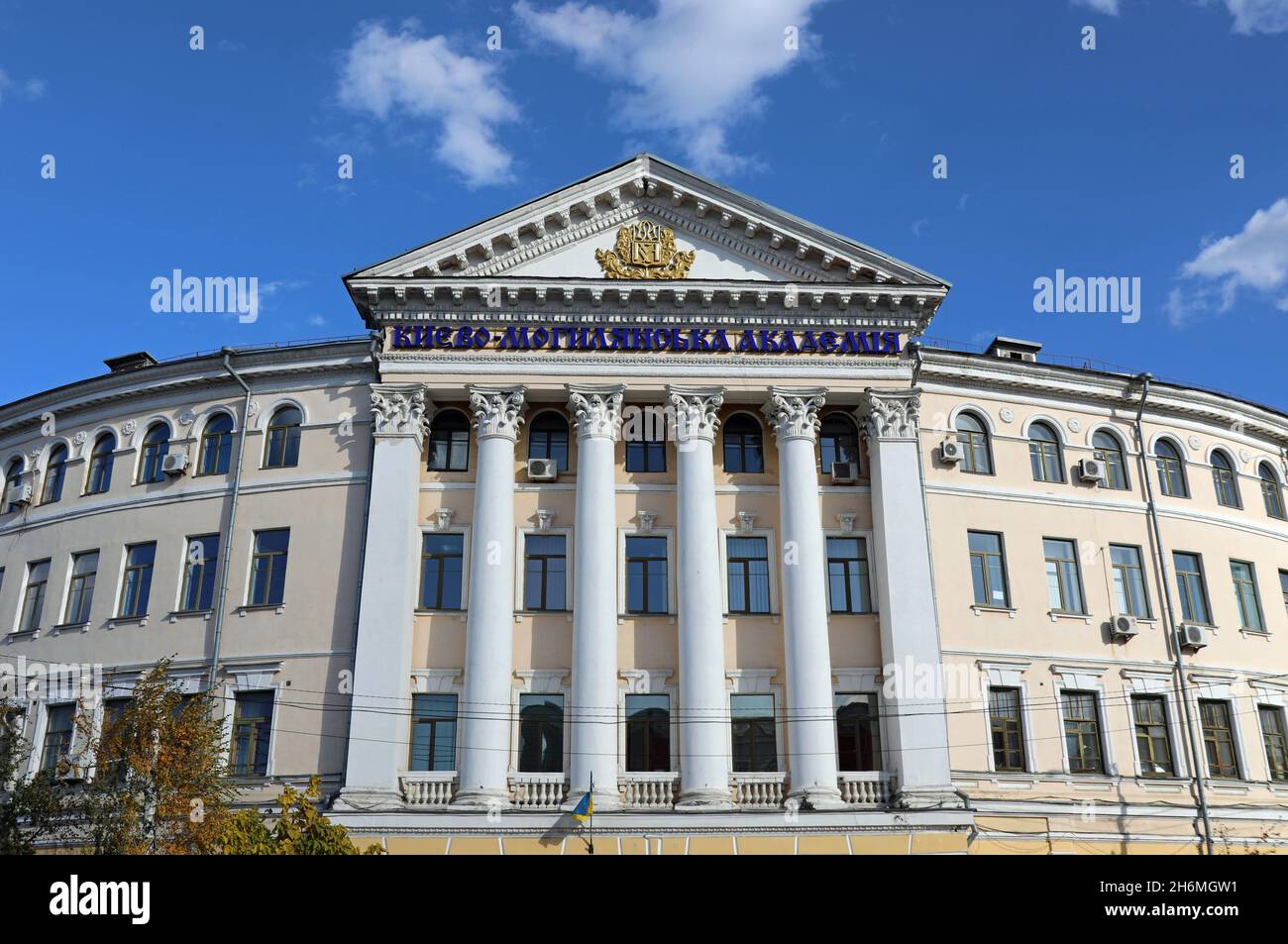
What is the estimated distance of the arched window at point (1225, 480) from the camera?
3422cm

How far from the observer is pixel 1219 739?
→ 30.7m

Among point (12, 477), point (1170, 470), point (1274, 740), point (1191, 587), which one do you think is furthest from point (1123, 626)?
point (12, 477)

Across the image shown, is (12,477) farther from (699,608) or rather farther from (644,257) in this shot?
(699,608)

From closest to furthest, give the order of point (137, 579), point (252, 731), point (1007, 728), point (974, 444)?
point (252, 731) → point (1007, 728) → point (137, 579) → point (974, 444)

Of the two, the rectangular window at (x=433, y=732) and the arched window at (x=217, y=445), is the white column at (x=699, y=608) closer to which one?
the rectangular window at (x=433, y=732)

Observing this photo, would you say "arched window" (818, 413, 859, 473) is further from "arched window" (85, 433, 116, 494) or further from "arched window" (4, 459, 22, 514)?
"arched window" (4, 459, 22, 514)

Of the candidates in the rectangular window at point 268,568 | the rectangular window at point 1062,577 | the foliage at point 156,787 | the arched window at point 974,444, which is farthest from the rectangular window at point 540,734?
the rectangular window at point 1062,577

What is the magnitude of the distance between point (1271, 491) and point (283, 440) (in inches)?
1184

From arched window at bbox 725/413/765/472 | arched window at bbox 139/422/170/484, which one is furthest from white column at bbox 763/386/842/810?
arched window at bbox 139/422/170/484

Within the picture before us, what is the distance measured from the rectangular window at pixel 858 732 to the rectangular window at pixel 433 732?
9.67m
